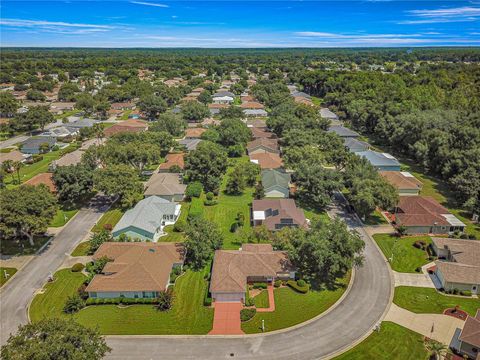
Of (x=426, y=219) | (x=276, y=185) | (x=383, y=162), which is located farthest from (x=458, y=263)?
(x=383, y=162)

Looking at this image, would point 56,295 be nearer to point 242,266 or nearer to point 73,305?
point 73,305

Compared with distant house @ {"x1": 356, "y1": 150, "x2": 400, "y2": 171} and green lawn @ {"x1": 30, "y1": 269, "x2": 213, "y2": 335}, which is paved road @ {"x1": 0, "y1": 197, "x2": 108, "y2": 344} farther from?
distant house @ {"x1": 356, "y1": 150, "x2": 400, "y2": 171}

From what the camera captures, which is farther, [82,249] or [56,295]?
[82,249]

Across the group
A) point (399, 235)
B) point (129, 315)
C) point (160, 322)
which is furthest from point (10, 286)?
point (399, 235)

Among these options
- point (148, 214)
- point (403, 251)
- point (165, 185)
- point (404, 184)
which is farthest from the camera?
point (404, 184)

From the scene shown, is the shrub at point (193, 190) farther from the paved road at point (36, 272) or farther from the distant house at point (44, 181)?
the distant house at point (44, 181)
